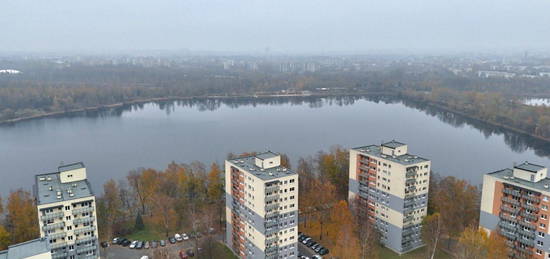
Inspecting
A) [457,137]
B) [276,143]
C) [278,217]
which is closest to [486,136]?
[457,137]

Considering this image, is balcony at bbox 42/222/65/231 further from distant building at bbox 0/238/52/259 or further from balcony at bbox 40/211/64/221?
distant building at bbox 0/238/52/259

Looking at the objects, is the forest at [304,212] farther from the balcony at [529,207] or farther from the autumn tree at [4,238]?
the balcony at [529,207]

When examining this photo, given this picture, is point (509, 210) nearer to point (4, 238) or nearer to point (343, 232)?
point (343, 232)

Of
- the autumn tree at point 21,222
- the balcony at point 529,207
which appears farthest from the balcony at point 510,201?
the autumn tree at point 21,222

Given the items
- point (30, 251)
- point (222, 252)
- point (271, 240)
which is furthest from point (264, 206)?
point (30, 251)

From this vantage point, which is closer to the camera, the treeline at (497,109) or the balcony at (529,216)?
the balcony at (529,216)

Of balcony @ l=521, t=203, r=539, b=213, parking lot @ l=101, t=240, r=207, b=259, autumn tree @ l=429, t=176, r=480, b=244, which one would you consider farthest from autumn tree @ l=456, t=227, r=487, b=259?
parking lot @ l=101, t=240, r=207, b=259

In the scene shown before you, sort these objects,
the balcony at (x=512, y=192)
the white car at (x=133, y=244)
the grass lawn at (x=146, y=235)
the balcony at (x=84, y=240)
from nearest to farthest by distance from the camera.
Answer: the balcony at (x=84, y=240) → the balcony at (x=512, y=192) → the white car at (x=133, y=244) → the grass lawn at (x=146, y=235)
